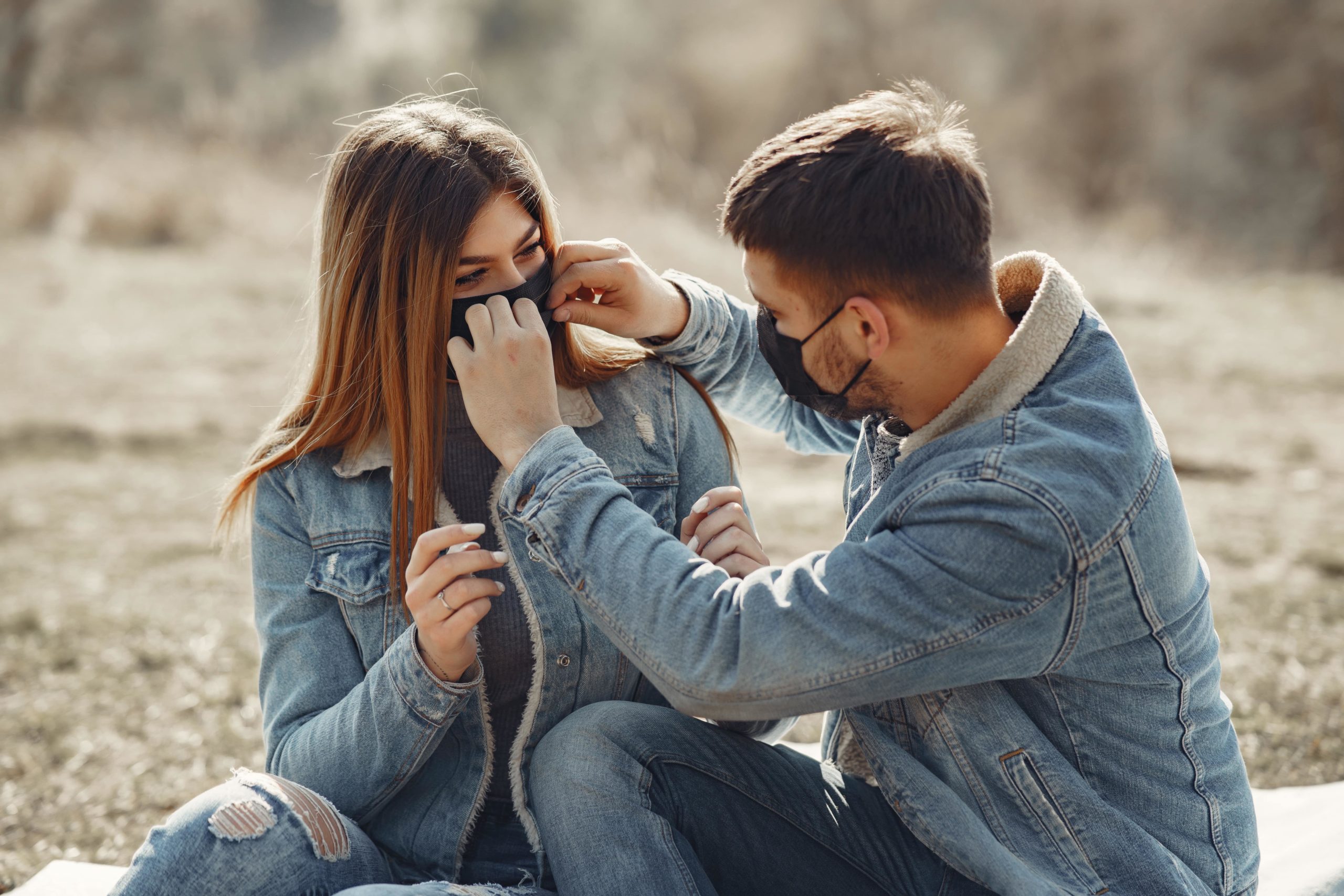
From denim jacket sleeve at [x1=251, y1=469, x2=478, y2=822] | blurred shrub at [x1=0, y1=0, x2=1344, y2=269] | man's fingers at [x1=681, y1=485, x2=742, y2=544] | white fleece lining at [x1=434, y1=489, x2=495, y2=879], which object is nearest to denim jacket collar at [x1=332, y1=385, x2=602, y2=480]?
denim jacket sleeve at [x1=251, y1=469, x2=478, y2=822]

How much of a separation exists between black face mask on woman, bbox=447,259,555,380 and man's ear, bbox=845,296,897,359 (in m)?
0.64

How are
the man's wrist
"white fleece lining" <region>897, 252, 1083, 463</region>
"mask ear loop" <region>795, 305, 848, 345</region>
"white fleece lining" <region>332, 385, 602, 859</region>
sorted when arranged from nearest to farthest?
"white fleece lining" <region>897, 252, 1083, 463</region> < "mask ear loop" <region>795, 305, 848, 345</region> < "white fleece lining" <region>332, 385, 602, 859</region> < the man's wrist

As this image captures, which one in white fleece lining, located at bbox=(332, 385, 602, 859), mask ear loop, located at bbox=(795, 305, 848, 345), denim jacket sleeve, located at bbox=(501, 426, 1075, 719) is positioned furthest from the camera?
white fleece lining, located at bbox=(332, 385, 602, 859)

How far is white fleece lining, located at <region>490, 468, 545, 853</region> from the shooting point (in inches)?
82.6

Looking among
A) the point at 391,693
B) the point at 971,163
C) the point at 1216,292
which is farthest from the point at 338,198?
the point at 1216,292

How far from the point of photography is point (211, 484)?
634cm

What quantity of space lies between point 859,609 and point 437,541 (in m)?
0.70

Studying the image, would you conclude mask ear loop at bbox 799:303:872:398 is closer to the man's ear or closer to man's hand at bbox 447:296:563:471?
the man's ear

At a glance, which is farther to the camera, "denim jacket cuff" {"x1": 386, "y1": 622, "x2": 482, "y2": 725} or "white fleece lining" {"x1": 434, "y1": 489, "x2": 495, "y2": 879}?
"white fleece lining" {"x1": 434, "y1": 489, "x2": 495, "y2": 879}

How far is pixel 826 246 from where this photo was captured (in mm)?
1816

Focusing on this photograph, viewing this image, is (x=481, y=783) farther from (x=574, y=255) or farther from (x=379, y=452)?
(x=574, y=255)

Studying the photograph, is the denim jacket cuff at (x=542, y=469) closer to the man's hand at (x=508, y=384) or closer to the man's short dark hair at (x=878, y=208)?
the man's hand at (x=508, y=384)

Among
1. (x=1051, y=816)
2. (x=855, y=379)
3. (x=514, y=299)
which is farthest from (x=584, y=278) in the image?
(x=1051, y=816)

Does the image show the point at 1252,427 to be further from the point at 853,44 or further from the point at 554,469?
the point at 853,44
